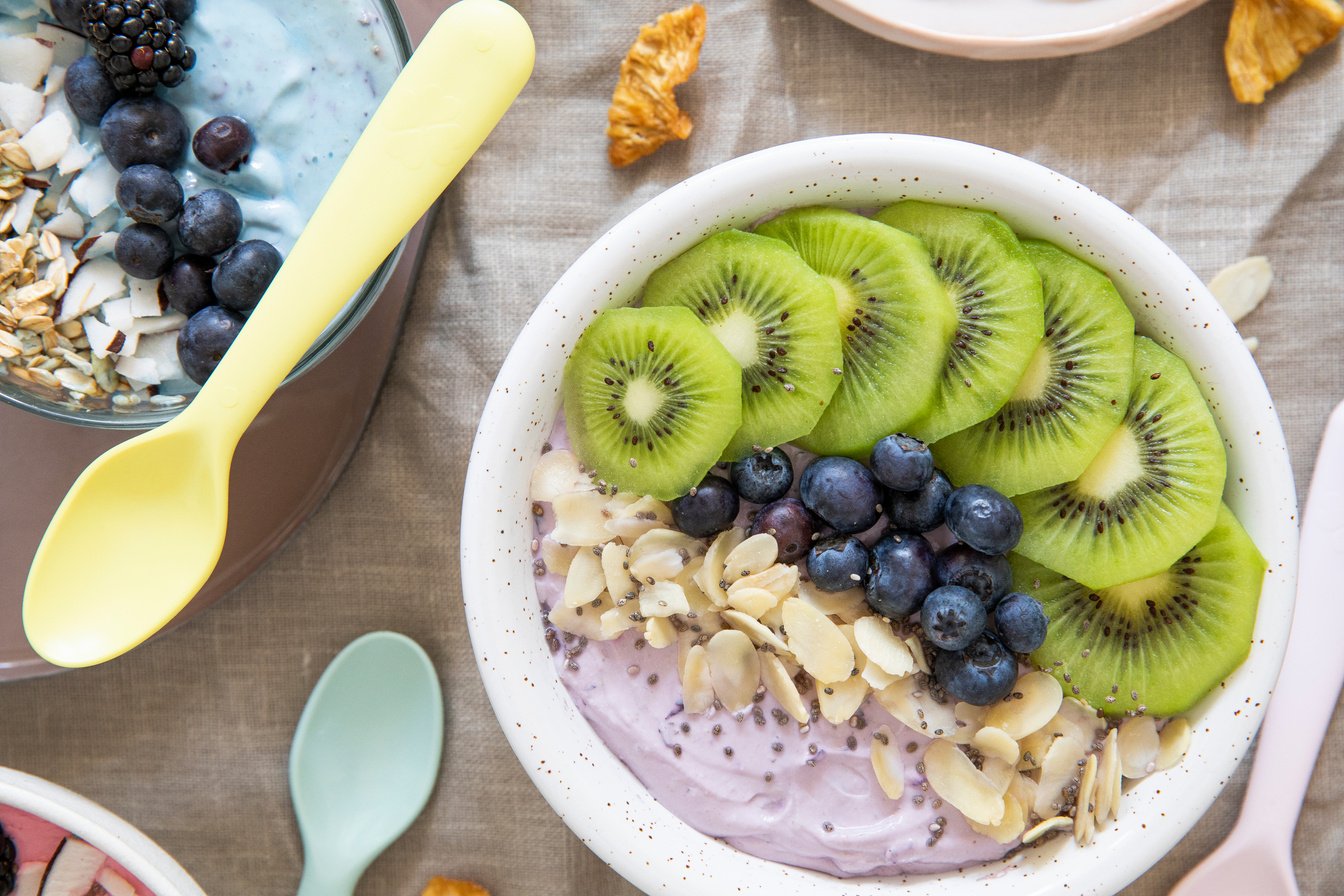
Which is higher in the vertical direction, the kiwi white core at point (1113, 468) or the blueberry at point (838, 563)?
the kiwi white core at point (1113, 468)

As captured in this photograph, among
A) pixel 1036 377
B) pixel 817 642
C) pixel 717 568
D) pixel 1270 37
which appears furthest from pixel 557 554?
pixel 1270 37

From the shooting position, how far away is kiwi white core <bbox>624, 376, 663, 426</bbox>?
98 centimetres

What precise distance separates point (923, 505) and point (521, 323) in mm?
519

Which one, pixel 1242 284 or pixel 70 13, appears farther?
pixel 1242 284

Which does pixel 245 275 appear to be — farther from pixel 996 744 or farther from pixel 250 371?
pixel 996 744

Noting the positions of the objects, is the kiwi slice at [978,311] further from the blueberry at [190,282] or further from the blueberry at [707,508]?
the blueberry at [190,282]

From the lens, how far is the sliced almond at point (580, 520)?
100 centimetres

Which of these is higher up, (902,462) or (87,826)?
(902,462)

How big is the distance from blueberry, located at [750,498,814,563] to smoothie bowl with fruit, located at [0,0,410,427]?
1.48 feet

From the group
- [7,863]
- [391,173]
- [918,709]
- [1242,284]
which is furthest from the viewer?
[1242,284]

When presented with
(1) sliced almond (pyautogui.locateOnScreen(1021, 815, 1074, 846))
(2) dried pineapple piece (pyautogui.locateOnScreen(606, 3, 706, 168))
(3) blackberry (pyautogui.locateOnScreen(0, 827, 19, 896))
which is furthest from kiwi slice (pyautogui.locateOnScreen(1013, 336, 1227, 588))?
(3) blackberry (pyautogui.locateOnScreen(0, 827, 19, 896))

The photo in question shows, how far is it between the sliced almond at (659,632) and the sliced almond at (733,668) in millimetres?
37

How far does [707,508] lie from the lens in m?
0.98

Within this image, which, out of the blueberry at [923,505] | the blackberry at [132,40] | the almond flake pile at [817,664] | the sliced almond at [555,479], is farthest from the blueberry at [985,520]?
the blackberry at [132,40]
